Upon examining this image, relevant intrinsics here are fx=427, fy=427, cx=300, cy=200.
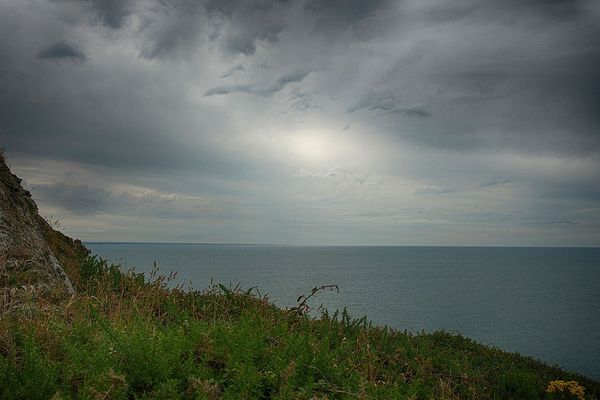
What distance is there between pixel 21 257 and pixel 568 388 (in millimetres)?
16958

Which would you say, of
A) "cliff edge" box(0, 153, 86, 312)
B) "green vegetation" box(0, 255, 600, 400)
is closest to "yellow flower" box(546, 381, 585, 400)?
"green vegetation" box(0, 255, 600, 400)

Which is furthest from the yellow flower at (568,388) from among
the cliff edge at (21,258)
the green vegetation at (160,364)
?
the cliff edge at (21,258)

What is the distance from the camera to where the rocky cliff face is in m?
8.03

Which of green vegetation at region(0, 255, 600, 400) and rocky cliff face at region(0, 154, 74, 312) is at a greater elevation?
rocky cliff face at region(0, 154, 74, 312)

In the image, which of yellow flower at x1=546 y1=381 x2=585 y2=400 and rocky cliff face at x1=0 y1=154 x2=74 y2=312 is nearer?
rocky cliff face at x1=0 y1=154 x2=74 y2=312

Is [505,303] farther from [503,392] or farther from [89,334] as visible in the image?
[89,334]

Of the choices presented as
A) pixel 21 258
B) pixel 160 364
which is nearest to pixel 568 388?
pixel 160 364

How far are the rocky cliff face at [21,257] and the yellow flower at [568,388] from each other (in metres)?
14.9

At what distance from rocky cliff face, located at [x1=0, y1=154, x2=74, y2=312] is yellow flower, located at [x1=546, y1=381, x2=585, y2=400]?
14.9 metres

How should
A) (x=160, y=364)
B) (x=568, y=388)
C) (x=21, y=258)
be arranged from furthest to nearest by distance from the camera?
(x=568, y=388), (x=21, y=258), (x=160, y=364)

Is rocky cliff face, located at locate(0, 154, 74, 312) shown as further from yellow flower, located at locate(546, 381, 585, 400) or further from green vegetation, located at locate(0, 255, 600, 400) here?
yellow flower, located at locate(546, 381, 585, 400)

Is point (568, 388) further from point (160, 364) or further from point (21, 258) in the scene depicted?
point (21, 258)

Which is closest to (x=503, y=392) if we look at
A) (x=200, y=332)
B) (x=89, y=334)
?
(x=200, y=332)

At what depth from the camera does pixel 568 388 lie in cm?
1465
